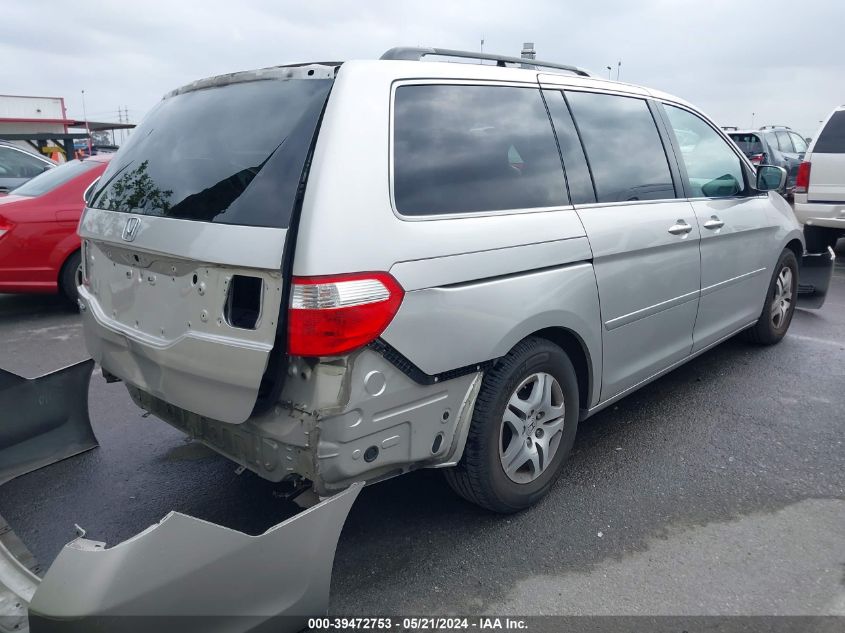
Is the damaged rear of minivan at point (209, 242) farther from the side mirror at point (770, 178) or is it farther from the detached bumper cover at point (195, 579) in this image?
the side mirror at point (770, 178)

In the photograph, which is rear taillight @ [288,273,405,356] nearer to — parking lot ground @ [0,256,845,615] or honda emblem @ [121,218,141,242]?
honda emblem @ [121,218,141,242]

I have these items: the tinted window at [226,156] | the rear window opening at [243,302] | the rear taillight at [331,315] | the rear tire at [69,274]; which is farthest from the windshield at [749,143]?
the rear window opening at [243,302]

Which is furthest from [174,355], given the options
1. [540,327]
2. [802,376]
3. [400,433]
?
[802,376]

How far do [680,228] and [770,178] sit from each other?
138 centimetres

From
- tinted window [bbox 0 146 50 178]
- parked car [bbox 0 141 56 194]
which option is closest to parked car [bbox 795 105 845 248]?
parked car [bbox 0 141 56 194]

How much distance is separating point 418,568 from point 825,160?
25.8 feet

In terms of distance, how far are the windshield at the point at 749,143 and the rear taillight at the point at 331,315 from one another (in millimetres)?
14157

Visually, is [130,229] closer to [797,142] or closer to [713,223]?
[713,223]

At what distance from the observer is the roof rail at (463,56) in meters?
2.63

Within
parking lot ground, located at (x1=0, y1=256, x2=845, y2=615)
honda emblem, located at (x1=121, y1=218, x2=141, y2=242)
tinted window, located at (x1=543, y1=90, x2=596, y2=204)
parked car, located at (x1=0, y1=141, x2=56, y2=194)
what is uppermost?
tinted window, located at (x1=543, y1=90, x2=596, y2=204)

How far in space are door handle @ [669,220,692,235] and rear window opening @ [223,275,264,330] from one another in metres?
2.33

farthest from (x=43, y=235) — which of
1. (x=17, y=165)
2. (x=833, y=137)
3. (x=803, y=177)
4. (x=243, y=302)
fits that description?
(x=833, y=137)

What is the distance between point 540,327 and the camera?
2744 millimetres

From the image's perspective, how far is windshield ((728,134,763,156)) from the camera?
46.0 ft
